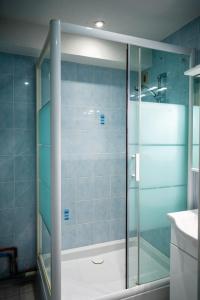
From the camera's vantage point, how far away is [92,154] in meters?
2.65

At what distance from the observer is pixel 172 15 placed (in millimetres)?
1970

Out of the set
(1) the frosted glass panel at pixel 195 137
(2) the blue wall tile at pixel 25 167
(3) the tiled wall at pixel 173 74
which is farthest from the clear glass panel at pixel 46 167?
(1) the frosted glass panel at pixel 195 137

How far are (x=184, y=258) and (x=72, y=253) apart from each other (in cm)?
145

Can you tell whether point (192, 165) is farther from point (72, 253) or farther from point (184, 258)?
point (72, 253)

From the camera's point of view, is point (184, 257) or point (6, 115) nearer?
point (184, 257)

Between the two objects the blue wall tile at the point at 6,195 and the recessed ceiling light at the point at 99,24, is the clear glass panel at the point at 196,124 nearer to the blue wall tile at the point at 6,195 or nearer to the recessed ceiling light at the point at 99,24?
the recessed ceiling light at the point at 99,24

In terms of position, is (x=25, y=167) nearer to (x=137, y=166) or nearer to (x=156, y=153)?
(x=137, y=166)

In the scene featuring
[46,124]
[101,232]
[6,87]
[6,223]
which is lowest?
[101,232]

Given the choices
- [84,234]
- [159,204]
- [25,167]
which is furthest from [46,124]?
[84,234]

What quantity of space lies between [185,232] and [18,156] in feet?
5.61

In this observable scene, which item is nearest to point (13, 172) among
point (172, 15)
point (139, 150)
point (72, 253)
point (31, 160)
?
point (31, 160)

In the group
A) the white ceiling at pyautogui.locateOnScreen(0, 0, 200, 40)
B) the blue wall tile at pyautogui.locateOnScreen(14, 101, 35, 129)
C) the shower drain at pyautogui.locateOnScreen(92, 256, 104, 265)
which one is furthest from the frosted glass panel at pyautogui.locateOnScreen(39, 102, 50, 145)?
the shower drain at pyautogui.locateOnScreen(92, 256, 104, 265)

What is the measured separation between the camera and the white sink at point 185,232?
4.58ft

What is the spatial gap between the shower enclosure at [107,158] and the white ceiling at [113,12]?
0.22 meters
